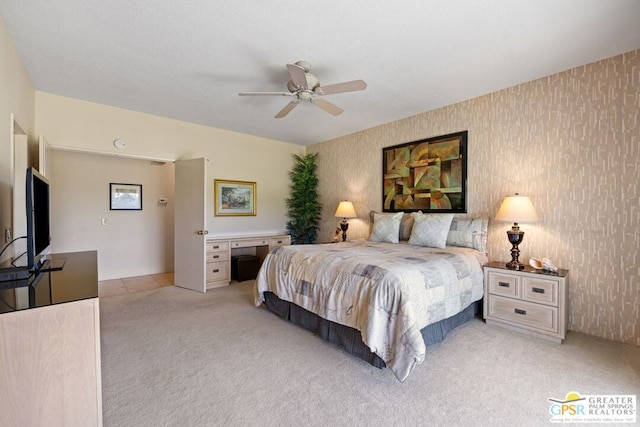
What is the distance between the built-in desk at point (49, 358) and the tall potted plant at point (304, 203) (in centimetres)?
460

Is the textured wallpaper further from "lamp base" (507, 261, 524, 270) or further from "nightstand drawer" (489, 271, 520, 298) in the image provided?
"nightstand drawer" (489, 271, 520, 298)

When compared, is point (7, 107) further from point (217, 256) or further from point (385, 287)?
point (385, 287)

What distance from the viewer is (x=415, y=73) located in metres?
2.98

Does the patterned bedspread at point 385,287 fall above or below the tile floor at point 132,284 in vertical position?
above

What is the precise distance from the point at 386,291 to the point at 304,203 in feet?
12.8

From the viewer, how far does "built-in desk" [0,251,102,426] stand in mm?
1088

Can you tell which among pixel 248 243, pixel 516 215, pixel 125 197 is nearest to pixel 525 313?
pixel 516 215

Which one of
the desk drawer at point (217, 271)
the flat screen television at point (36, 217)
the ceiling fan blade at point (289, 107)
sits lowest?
the desk drawer at point (217, 271)

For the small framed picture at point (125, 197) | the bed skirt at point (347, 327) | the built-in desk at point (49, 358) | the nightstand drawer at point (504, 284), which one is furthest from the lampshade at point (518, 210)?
the small framed picture at point (125, 197)

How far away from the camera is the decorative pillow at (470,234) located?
3392 millimetres

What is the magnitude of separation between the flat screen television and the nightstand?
3667mm

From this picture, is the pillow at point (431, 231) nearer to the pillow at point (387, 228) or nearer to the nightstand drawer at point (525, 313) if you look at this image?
the pillow at point (387, 228)

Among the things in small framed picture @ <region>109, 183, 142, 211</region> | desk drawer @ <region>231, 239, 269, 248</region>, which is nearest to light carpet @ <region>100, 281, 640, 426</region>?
desk drawer @ <region>231, 239, 269, 248</region>

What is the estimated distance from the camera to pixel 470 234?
3.43m
